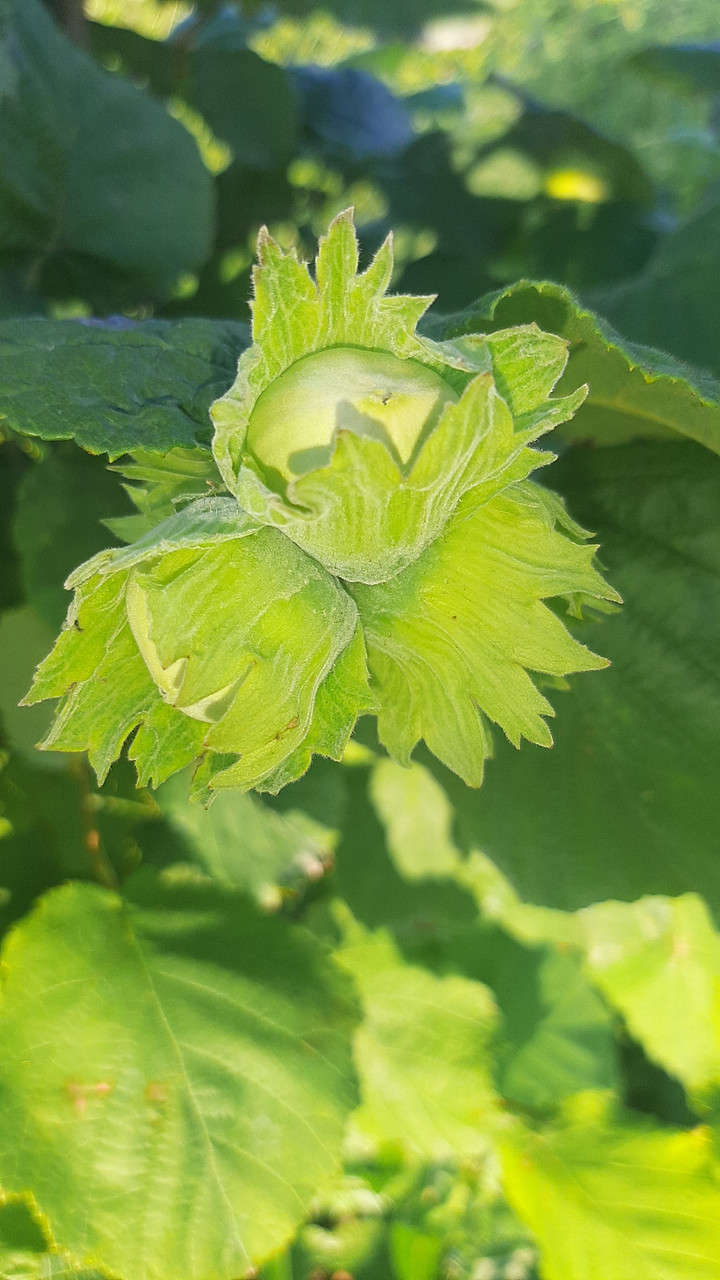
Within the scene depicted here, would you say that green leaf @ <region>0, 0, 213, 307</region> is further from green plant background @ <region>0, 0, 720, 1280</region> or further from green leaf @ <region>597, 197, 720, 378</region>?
green leaf @ <region>597, 197, 720, 378</region>

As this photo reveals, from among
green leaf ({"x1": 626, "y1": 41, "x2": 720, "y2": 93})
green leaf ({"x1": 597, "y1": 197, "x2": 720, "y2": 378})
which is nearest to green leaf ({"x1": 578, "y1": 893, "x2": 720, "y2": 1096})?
green leaf ({"x1": 597, "y1": 197, "x2": 720, "y2": 378})

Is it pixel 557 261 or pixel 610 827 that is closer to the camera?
pixel 610 827

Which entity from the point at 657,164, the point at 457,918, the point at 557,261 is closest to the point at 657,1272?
the point at 457,918

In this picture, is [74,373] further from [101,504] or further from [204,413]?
[101,504]

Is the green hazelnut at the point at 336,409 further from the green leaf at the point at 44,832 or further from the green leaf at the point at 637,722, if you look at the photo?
the green leaf at the point at 44,832

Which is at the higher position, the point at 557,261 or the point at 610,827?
the point at 557,261

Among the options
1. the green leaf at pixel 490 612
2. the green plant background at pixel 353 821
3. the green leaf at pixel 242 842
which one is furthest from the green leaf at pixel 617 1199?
the green leaf at pixel 490 612

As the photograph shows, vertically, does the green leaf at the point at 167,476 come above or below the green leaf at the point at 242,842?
above
